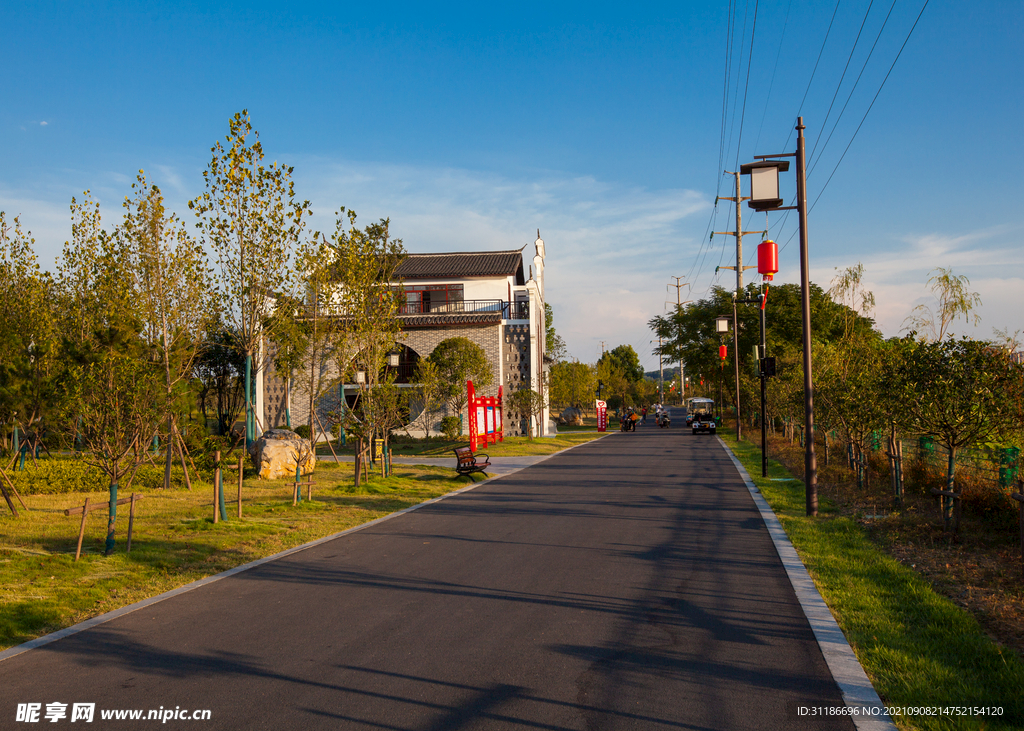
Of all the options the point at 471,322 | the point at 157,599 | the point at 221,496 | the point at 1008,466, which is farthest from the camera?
the point at 471,322

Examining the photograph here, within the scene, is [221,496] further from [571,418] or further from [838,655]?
[571,418]

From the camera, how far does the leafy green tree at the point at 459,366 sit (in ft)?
111

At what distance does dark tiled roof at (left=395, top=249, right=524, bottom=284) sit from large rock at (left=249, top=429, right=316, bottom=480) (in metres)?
23.1

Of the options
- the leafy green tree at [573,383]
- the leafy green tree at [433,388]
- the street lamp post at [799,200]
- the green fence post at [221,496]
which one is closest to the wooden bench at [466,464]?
the green fence post at [221,496]

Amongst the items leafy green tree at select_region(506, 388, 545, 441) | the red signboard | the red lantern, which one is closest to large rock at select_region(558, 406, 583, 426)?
leafy green tree at select_region(506, 388, 545, 441)

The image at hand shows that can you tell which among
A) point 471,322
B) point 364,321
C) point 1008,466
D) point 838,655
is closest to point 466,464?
point 364,321

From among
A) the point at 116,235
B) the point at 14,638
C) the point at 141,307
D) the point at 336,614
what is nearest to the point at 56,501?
the point at 141,307

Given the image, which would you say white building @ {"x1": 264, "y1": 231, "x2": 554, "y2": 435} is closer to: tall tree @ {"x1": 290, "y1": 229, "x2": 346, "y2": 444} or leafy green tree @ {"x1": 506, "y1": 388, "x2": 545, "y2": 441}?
leafy green tree @ {"x1": 506, "y1": 388, "x2": 545, "y2": 441}

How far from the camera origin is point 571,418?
64.9m

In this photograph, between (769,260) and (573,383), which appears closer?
(769,260)

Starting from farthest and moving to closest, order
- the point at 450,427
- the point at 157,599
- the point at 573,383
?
the point at 573,383, the point at 450,427, the point at 157,599

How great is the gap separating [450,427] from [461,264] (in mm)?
13229

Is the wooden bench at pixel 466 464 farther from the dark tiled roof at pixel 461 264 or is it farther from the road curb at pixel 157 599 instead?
the dark tiled roof at pixel 461 264

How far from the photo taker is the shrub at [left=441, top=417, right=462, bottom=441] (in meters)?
34.0
